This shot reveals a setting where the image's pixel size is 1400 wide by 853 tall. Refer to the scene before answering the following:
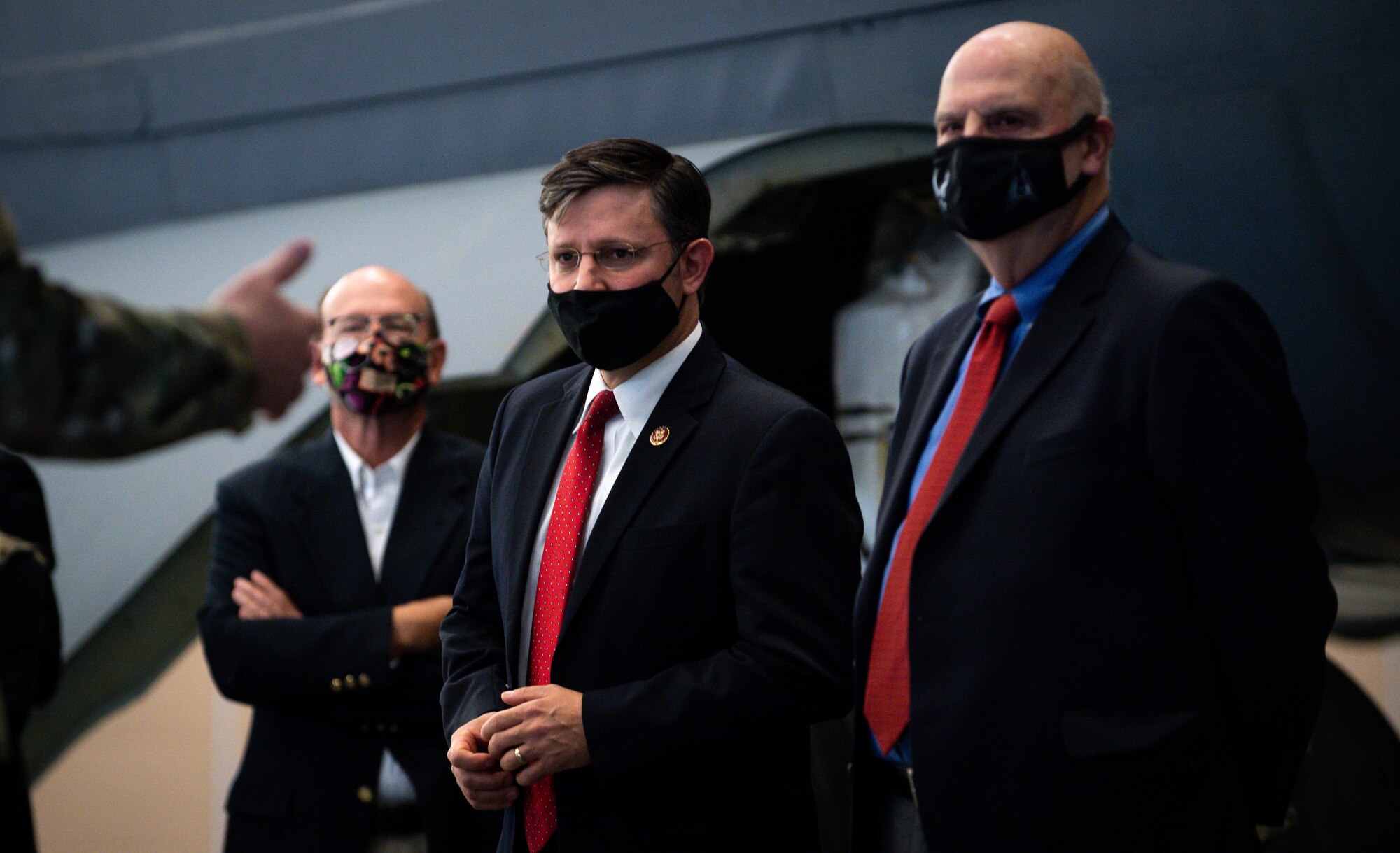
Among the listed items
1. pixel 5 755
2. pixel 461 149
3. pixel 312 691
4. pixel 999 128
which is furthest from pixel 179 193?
pixel 999 128

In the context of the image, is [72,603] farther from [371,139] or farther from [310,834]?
[310,834]

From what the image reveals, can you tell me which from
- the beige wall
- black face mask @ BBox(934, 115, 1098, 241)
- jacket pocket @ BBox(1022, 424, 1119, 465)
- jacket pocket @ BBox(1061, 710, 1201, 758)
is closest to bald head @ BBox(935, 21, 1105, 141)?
black face mask @ BBox(934, 115, 1098, 241)

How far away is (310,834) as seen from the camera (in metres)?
1.97

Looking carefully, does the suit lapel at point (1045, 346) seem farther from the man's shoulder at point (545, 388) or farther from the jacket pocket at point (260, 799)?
the jacket pocket at point (260, 799)

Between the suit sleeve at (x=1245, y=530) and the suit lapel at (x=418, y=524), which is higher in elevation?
the suit sleeve at (x=1245, y=530)

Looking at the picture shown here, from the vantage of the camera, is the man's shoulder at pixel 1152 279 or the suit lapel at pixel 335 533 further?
the suit lapel at pixel 335 533

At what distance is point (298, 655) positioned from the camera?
200 cm

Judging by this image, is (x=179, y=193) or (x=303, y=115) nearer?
(x=303, y=115)

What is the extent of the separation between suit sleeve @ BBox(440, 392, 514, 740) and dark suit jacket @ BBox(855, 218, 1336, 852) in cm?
53

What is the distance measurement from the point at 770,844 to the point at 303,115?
272 centimetres

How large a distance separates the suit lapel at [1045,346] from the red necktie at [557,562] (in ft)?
1.39

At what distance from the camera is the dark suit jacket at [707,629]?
4.42 ft

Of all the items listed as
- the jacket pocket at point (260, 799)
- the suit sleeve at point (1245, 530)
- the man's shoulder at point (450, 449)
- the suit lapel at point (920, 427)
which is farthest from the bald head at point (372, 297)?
the suit sleeve at point (1245, 530)

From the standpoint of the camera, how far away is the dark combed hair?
4.96ft
